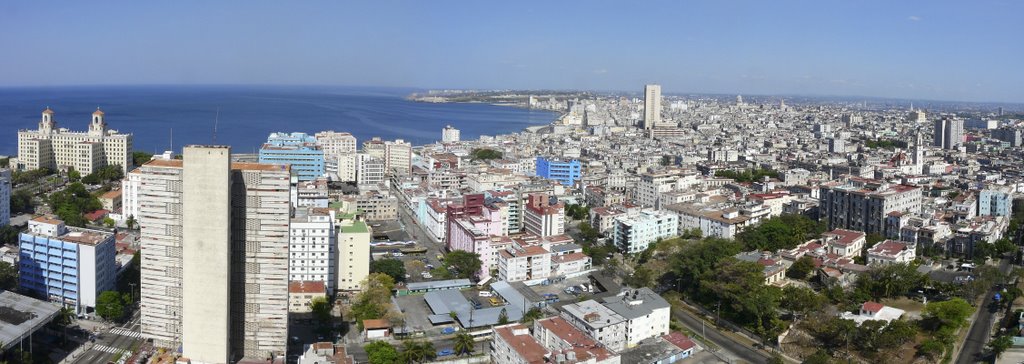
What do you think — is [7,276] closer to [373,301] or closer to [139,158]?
[373,301]

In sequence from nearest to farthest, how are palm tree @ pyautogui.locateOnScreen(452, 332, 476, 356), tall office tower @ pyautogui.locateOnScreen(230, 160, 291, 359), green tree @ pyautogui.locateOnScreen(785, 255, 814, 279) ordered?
tall office tower @ pyautogui.locateOnScreen(230, 160, 291, 359) < palm tree @ pyautogui.locateOnScreen(452, 332, 476, 356) < green tree @ pyautogui.locateOnScreen(785, 255, 814, 279)

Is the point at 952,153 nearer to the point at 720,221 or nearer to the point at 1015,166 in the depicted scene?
the point at 1015,166

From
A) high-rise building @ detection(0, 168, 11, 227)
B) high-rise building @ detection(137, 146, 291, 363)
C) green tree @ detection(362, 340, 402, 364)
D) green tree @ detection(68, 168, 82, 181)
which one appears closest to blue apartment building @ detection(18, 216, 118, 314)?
high-rise building @ detection(137, 146, 291, 363)

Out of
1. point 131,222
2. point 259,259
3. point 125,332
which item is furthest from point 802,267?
point 131,222

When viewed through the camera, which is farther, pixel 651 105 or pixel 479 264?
pixel 651 105

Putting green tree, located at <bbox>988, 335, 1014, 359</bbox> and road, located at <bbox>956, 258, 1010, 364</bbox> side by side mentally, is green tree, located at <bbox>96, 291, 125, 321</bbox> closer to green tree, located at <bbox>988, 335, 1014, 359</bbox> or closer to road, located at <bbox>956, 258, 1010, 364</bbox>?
road, located at <bbox>956, 258, 1010, 364</bbox>
